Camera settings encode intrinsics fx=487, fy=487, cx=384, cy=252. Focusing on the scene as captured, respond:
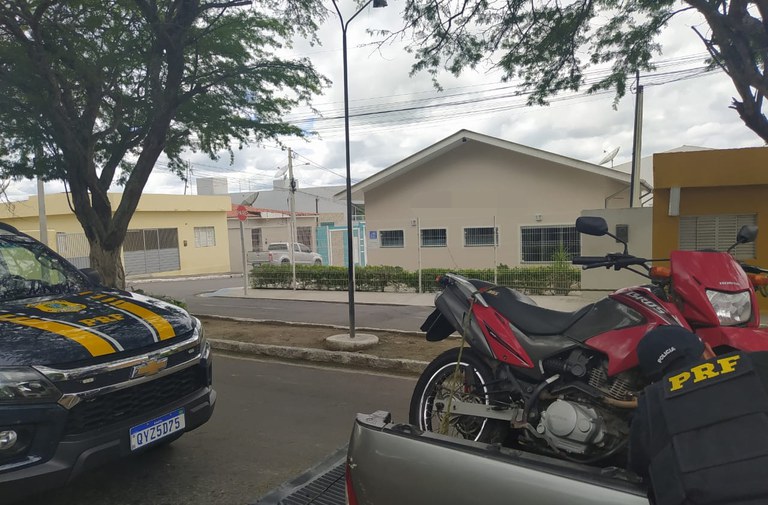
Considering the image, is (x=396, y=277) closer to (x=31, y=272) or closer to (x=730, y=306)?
(x=31, y=272)

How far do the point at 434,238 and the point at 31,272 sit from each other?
14625mm

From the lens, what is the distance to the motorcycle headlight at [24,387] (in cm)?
243

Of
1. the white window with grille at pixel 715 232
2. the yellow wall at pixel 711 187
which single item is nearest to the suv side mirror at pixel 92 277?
the yellow wall at pixel 711 187

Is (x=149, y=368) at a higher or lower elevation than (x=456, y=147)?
lower

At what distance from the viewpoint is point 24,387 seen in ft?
8.13

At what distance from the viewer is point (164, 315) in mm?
3414

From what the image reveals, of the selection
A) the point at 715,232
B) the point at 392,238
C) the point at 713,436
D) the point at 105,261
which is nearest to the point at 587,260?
the point at 713,436

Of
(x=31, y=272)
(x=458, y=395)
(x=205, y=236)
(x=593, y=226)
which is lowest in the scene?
(x=458, y=395)

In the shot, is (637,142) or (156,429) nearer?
(156,429)

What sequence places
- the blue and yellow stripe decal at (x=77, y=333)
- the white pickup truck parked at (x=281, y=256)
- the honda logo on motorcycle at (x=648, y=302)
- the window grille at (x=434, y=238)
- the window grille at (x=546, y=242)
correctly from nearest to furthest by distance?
the honda logo on motorcycle at (x=648, y=302)
the blue and yellow stripe decal at (x=77, y=333)
the window grille at (x=546, y=242)
the window grille at (x=434, y=238)
the white pickup truck parked at (x=281, y=256)

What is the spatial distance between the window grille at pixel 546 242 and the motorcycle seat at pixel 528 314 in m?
13.0

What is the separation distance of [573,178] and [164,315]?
15.1 m

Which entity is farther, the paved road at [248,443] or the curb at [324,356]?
the curb at [324,356]

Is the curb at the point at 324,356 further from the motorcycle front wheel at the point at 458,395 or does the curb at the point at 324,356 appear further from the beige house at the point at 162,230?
the beige house at the point at 162,230
